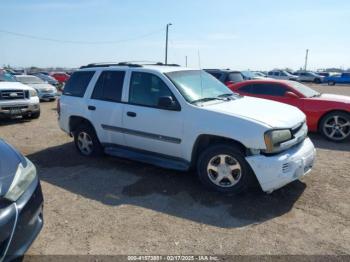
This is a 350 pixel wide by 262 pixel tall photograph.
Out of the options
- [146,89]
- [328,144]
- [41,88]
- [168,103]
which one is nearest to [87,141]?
[146,89]

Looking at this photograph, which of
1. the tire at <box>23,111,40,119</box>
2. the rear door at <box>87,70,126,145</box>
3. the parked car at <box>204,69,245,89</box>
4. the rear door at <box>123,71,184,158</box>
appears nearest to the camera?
the rear door at <box>123,71,184,158</box>

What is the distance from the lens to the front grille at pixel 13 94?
9.49m

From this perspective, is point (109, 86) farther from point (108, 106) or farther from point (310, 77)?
point (310, 77)

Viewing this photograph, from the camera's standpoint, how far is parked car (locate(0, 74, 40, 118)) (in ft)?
31.1

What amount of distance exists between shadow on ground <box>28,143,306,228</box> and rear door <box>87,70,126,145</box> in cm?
57

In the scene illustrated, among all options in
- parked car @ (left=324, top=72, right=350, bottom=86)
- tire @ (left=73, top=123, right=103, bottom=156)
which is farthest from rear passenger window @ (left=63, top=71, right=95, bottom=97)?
parked car @ (left=324, top=72, right=350, bottom=86)

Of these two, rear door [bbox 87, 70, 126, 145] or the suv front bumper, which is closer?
the suv front bumper

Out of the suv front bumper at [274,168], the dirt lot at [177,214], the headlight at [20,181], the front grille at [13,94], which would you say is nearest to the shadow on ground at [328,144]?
the dirt lot at [177,214]

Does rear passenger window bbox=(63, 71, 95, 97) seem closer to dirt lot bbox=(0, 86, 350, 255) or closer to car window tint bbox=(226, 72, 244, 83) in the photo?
dirt lot bbox=(0, 86, 350, 255)

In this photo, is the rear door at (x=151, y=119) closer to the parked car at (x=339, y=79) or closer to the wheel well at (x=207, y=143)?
the wheel well at (x=207, y=143)

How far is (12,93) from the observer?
9719 millimetres

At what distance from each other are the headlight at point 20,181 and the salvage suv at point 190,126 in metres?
2.18

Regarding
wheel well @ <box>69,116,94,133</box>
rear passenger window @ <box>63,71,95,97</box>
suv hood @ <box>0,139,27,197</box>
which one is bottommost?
wheel well @ <box>69,116,94,133</box>

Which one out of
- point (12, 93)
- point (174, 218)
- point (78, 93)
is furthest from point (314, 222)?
point (12, 93)
